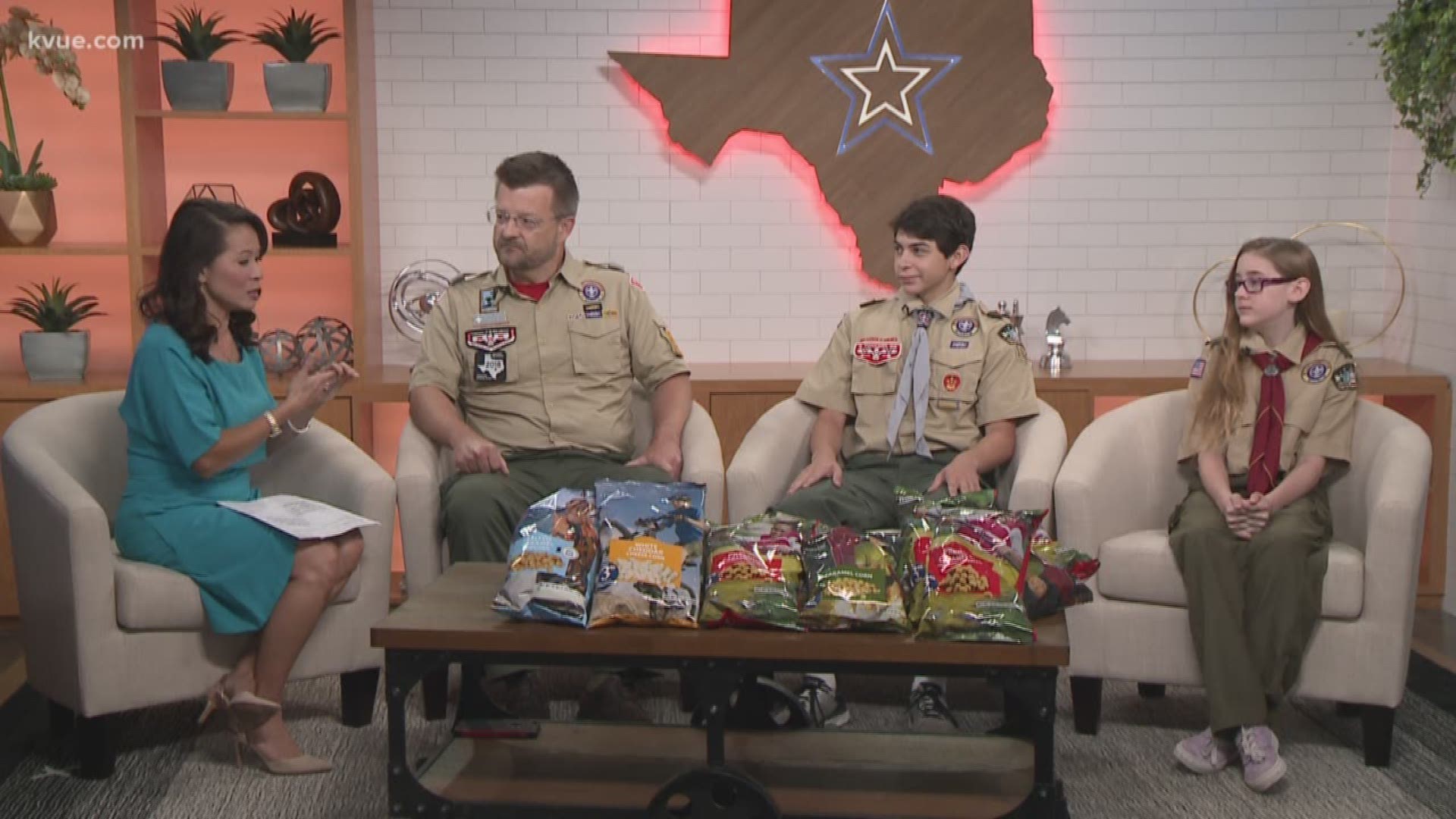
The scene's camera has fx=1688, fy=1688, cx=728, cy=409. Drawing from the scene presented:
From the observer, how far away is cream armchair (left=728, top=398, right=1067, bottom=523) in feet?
13.5

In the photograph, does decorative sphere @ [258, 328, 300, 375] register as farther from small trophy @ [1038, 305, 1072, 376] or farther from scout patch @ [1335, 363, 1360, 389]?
scout patch @ [1335, 363, 1360, 389]

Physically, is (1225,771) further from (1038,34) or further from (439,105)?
(439,105)

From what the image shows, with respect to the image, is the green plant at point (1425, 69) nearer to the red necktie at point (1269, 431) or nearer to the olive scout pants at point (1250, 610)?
the red necktie at point (1269, 431)

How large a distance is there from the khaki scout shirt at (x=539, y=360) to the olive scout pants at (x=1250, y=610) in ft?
4.93

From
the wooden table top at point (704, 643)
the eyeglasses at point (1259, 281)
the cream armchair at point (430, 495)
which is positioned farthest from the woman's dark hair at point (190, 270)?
the eyeglasses at point (1259, 281)

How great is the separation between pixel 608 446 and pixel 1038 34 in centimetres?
210

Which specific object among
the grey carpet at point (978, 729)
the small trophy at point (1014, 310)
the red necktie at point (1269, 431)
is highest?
the small trophy at point (1014, 310)

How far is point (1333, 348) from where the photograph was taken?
13.4 feet

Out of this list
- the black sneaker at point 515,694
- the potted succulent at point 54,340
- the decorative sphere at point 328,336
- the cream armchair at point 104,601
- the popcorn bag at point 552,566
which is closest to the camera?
the popcorn bag at point 552,566

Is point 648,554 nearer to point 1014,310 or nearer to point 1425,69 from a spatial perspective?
point 1014,310

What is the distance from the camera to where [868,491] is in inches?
170

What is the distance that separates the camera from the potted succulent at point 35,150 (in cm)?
477

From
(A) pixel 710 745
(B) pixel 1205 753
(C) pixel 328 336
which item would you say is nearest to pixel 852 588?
(A) pixel 710 745

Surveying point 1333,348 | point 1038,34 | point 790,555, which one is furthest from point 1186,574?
point 1038,34
